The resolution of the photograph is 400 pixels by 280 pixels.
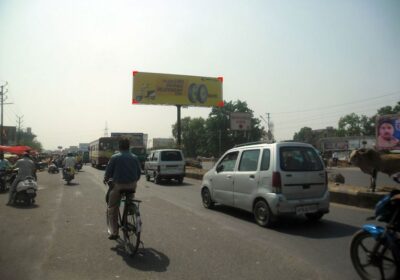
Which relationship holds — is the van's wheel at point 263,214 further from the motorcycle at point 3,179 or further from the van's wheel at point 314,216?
the motorcycle at point 3,179

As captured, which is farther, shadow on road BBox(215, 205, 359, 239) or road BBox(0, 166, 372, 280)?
shadow on road BBox(215, 205, 359, 239)

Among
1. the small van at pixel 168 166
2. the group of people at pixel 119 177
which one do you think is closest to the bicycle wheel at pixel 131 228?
the group of people at pixel 119 177

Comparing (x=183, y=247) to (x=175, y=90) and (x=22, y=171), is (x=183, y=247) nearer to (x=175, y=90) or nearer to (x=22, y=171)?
(x=22, y=171)

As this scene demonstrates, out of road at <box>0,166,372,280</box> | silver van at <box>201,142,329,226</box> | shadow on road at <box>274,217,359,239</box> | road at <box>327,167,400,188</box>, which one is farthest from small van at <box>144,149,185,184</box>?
shadow on road at <box>274,217,359,239</box>

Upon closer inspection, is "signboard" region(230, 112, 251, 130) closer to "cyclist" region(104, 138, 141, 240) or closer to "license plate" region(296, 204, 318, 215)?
"license plate" region(296, 204, 318, 215)

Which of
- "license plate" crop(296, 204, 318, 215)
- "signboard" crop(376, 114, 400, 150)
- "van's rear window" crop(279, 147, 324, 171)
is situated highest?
"signboard" crop(376, 114, 400, 150)

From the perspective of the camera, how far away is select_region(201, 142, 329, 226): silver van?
330 inches

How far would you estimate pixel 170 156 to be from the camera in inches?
853

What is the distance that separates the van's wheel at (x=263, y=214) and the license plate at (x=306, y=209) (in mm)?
570

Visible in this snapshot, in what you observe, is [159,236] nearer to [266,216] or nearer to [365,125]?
[266,216]

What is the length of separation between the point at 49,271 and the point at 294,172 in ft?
17.3

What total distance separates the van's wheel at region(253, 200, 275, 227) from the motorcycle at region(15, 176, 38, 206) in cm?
790

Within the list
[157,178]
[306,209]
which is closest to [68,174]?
[157,178]

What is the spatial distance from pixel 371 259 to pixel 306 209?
3.42 meters
